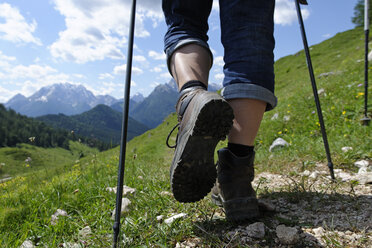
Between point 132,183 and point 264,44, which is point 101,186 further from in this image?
point 264,44

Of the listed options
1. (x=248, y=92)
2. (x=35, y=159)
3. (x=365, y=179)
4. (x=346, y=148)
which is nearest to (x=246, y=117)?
(x=248, y=92)

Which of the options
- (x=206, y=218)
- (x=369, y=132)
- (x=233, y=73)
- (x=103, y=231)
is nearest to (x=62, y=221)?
(x=103, y=231)

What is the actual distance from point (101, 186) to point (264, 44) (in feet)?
8.01

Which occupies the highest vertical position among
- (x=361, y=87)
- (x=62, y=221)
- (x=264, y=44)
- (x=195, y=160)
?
(x=361, y=87)

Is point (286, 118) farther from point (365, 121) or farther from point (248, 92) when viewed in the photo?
point (248, 92)

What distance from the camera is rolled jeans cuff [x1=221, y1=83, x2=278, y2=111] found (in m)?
1.71

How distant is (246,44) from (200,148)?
83cm

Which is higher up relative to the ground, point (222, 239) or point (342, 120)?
point (342, 120)

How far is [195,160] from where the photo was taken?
157 cm

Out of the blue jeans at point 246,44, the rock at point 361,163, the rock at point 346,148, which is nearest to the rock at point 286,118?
the rock at point 346,148

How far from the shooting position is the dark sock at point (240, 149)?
1.83 meters

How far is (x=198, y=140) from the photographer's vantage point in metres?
1.55

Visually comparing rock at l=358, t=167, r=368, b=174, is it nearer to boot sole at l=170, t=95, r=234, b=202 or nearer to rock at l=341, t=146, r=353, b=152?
rock at l=341, t=146, r=353, b=152

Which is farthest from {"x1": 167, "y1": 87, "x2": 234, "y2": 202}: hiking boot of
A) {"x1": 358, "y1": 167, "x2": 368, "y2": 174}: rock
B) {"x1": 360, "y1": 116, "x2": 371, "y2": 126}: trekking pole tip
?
{"x1": 360, "y1": 116, "x2": 371, "y2": 126}: trekking pole tip
